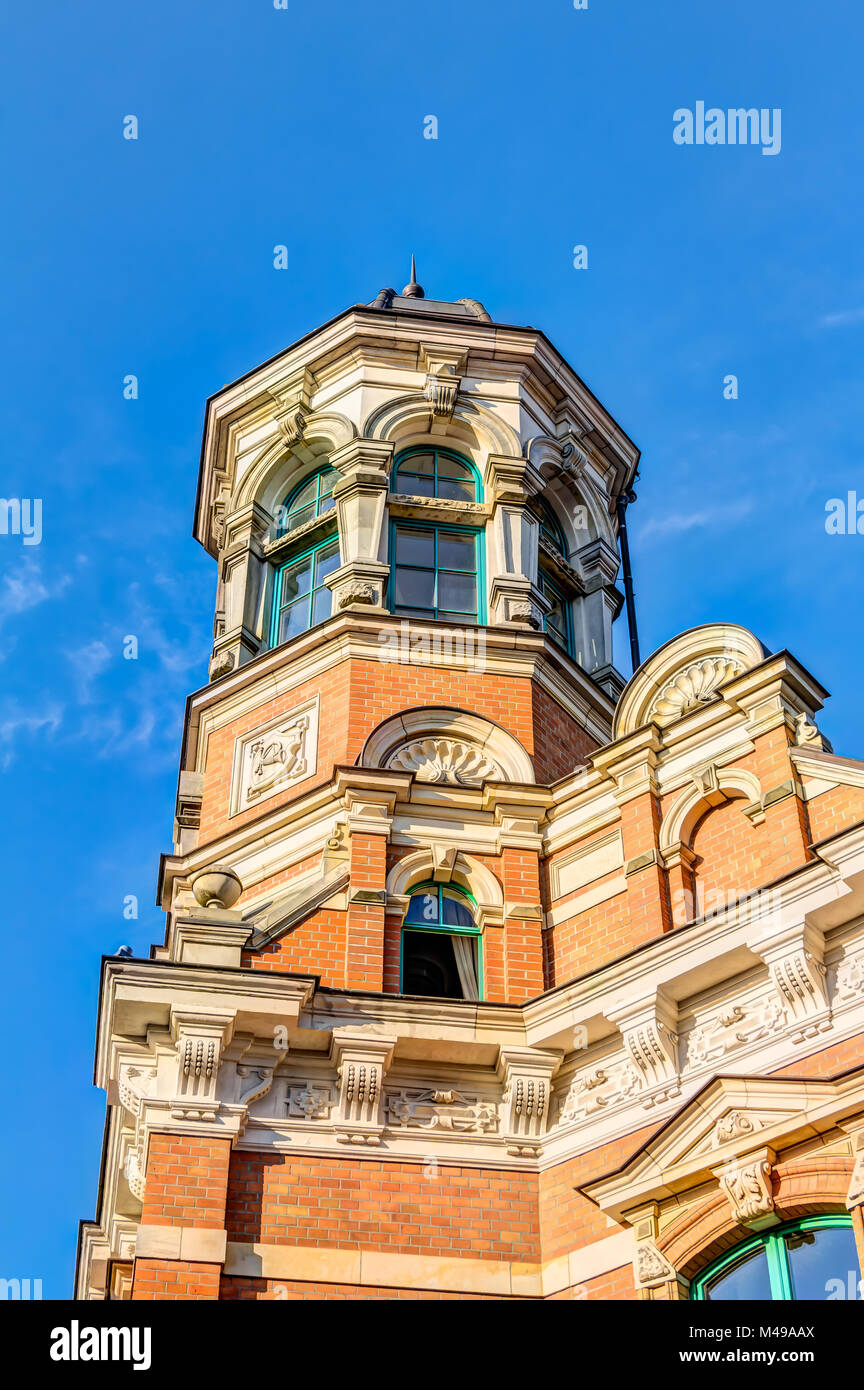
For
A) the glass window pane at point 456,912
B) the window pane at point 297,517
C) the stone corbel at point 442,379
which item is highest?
the stone corbel at point 442,379

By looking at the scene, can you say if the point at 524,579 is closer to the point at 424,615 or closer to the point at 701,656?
the point at 424,615

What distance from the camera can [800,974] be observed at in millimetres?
15531

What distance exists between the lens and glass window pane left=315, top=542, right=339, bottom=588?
2311 centimetres

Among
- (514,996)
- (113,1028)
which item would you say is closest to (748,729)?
(514,996)

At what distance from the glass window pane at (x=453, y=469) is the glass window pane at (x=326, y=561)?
64.4 inches

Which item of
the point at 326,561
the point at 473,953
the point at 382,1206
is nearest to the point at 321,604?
the point at 326,561

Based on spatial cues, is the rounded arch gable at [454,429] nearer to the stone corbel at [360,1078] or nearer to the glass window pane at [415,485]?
the glass window pane at [415,485]

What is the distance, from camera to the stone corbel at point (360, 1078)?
1684cm

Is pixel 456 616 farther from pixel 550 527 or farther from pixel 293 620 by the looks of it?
pixel 550 527

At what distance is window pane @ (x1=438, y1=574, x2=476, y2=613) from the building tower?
40 millimetres

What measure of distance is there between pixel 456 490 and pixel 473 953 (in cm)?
687

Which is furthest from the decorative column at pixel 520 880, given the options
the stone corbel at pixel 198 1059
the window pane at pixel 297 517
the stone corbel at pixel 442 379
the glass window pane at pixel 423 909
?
the stone corbel at pixel 442 379

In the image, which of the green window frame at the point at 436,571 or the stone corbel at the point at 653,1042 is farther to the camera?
the green window frame at the point at 436,571

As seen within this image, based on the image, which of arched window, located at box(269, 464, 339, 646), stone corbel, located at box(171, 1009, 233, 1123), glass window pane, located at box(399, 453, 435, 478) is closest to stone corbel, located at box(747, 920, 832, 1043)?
stone corbel, located at box(171, 1009, 233, 1123)
